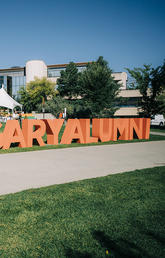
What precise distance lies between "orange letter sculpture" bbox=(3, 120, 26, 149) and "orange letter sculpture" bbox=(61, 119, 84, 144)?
7.31 ft

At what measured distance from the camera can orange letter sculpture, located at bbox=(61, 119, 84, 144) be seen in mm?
11469

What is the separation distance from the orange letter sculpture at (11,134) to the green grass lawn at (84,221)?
5577mm

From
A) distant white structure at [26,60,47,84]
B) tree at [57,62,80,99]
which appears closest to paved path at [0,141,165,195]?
tree at [57,62,80,99]

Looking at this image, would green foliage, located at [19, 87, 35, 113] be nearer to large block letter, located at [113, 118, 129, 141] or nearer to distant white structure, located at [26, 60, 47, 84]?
distant white structure, located at [26, 60, 47, 84]

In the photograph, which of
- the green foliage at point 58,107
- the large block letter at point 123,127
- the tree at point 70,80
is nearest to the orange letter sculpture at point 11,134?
the large block letter at point 123,127

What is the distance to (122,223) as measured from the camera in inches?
132

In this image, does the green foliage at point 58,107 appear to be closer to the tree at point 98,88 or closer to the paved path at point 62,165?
the tree at point 98,88

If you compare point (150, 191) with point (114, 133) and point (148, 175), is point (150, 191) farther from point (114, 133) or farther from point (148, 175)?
point (114, 133)

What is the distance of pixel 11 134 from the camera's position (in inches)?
390

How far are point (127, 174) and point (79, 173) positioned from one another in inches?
52.0

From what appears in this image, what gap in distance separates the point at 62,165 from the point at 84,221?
3657mm

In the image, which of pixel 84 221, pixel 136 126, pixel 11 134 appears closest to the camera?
pixel 84 221

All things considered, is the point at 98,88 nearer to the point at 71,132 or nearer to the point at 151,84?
the point at 151,84

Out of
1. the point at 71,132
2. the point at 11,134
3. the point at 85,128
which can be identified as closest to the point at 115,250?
the point at 11,134
